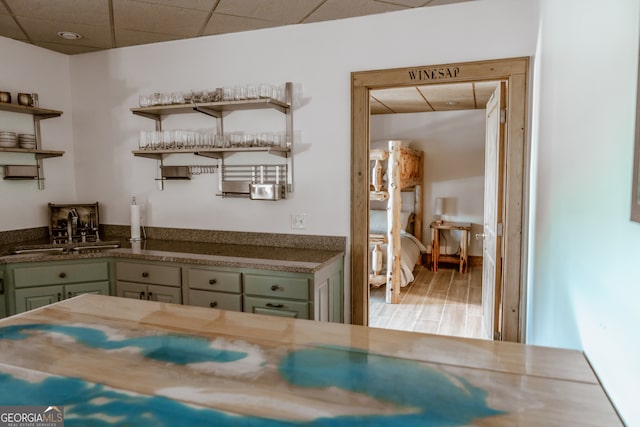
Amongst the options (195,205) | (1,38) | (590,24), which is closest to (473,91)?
(195,205)

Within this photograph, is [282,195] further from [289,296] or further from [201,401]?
[201,401]

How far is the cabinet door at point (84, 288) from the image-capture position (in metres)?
3.12

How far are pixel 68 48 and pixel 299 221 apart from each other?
7.95 feet

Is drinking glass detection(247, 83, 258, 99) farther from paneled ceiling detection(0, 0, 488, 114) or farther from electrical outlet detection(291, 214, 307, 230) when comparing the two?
electrical outlet detection(291, 214, 307, 230)

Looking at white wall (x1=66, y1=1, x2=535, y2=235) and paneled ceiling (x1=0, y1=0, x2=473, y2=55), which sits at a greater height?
paneled ceiling (x1=0, y1=0, x2=473, y2=55)

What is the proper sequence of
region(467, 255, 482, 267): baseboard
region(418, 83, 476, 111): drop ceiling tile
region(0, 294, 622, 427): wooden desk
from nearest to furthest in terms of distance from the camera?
region(0, 294, 622, 427): wooden desk → region(418, 83, 476, 111): drop ceiling tile → region(467, 255, 482, 267): baseboard

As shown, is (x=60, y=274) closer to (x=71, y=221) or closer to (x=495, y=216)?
(x=71, y=221)

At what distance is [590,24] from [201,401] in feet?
4.60

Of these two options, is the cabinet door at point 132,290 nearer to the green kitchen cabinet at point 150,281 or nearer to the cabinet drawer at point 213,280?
the green kitchen cabinet at point 150,281

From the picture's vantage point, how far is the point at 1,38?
11.1 feet

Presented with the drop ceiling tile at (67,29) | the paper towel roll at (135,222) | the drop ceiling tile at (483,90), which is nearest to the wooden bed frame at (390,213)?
the drop ceiling tile at (483,90)

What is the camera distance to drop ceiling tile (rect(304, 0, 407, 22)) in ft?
8.92

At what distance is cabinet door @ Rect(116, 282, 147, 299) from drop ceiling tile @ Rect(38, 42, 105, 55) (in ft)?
6.49
